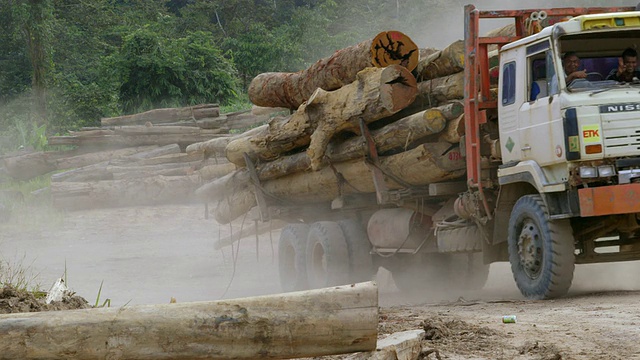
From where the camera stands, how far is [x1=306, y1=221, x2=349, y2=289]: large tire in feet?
44.0

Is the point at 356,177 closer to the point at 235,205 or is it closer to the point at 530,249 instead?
the point at 530,249

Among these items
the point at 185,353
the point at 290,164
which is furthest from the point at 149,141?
the point at 185,353

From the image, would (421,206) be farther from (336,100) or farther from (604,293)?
(604,293)

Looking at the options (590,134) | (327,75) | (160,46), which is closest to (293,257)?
(327,75)

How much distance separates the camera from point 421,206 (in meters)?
12.0

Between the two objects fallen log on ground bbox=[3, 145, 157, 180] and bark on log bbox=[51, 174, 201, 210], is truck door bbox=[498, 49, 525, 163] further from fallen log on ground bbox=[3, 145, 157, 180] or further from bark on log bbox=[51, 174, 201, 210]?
fallen log on ground bbox=[3, 145, 157, 180]

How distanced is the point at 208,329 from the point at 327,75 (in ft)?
25.9

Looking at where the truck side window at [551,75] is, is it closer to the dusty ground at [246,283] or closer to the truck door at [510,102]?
the truck door at [510,102]

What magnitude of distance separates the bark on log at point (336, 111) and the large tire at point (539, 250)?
191 cm

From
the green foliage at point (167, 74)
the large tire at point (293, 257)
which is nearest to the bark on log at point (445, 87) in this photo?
the large tire at point (293, 257)

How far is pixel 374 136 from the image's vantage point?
11.7 m

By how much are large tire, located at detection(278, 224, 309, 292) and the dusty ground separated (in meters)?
0.78

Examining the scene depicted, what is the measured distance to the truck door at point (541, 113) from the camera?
902cm

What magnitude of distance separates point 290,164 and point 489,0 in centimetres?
1674
